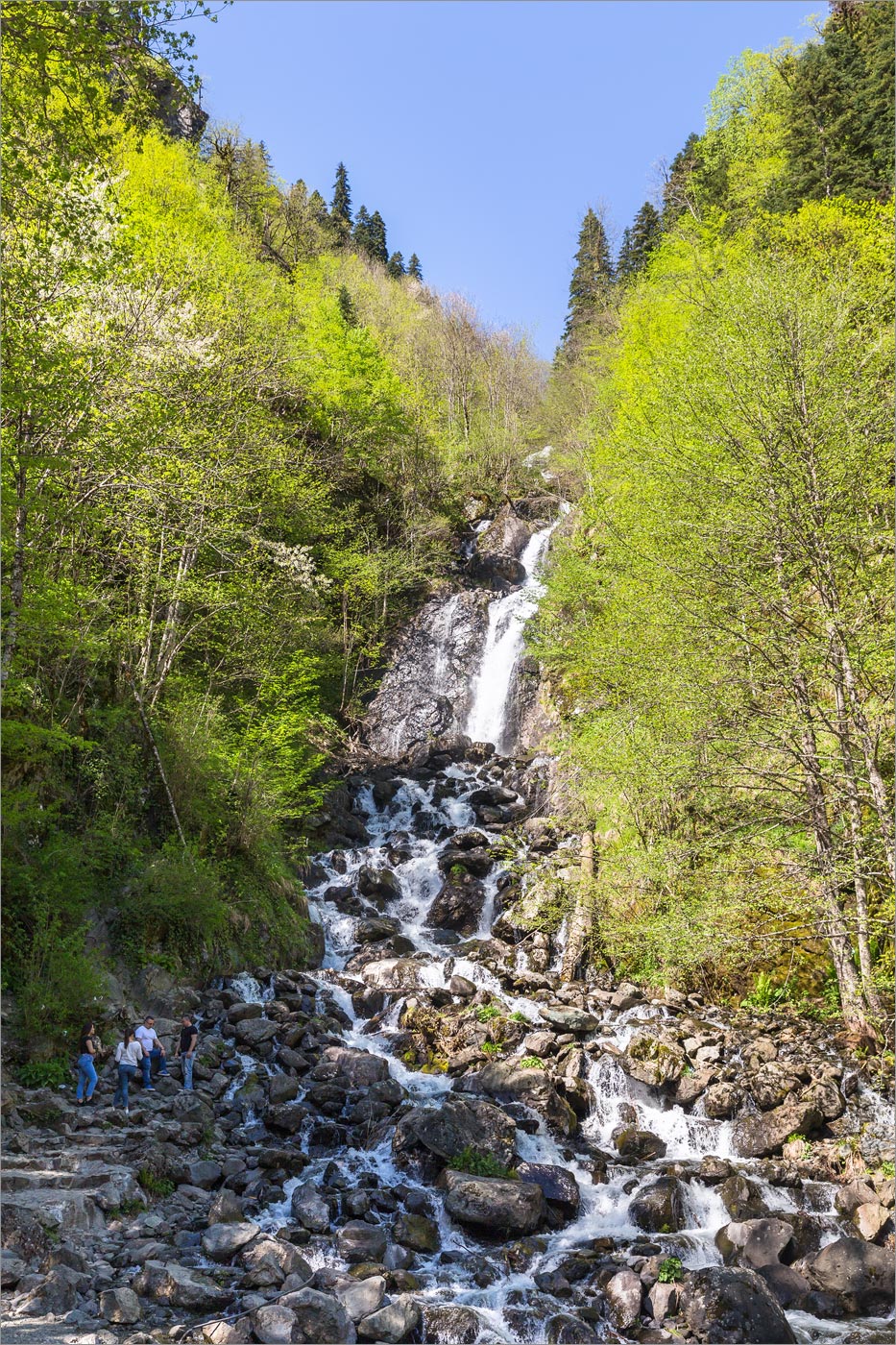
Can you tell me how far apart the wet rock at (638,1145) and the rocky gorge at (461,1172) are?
0.08 feet

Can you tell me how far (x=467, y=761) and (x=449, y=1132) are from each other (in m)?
14.0

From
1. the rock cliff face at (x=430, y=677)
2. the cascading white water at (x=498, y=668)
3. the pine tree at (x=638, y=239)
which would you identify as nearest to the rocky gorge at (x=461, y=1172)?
the cascading white water at (x=498, y=668)

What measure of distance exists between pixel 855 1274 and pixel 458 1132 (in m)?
4.13

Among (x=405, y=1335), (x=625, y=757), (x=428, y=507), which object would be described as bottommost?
(x=405, y=1335)

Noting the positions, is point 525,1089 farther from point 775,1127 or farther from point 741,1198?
point 775,1127

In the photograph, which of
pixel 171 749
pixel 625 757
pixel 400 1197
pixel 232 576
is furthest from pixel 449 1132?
pixel 232 576

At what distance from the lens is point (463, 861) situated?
58.9ft

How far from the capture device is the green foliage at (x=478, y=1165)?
8.58 m

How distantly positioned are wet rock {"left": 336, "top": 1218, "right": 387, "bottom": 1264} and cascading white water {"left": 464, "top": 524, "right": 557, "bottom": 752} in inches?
653

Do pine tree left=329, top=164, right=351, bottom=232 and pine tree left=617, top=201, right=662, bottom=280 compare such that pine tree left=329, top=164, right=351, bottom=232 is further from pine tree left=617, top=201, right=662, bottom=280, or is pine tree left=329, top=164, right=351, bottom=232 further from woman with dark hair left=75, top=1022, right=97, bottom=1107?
woman with dark hair left=75, top=1022, right=97, bottom=1107

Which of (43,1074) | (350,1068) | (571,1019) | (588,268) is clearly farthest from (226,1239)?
(588,268)

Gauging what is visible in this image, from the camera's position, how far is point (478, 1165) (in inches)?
340

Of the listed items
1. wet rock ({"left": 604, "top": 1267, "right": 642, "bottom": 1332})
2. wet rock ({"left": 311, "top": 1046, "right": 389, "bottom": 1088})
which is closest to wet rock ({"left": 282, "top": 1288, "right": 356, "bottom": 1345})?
wet rock ({"left": 604, "top": 1267, "right": 642, "bottom": 1332})

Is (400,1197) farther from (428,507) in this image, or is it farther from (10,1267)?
(428,507)
